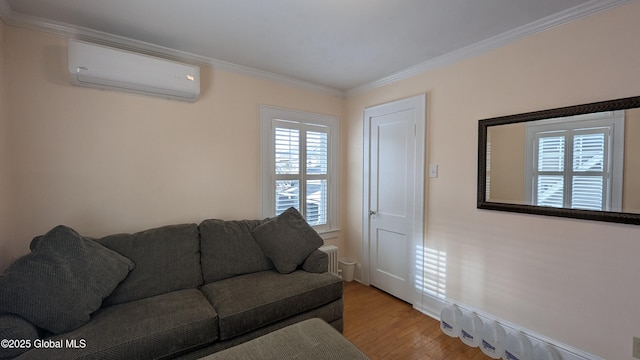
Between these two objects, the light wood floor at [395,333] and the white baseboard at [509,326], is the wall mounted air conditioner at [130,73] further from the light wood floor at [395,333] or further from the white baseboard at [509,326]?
the white baseboard at [509,326]

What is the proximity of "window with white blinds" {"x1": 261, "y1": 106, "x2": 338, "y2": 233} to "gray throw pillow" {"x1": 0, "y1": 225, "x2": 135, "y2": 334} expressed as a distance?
1521 millimetres

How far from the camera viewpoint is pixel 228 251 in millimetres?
2303

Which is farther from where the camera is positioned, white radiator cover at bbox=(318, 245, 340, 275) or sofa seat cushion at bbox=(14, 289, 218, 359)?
white radiator cover at bbox=(318, 245, 340, 275)

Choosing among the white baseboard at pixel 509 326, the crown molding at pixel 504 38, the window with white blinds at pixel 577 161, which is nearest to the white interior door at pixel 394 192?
the white baseboard at pixel 509 326

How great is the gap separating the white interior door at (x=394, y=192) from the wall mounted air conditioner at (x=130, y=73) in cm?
200

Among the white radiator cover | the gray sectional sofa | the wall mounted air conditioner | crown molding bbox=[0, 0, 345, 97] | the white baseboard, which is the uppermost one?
crown molding bbox=[0, 0, 345, 97]

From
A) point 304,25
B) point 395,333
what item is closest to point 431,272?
point 395,333

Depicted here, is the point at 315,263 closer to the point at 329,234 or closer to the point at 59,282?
the point at 329,234

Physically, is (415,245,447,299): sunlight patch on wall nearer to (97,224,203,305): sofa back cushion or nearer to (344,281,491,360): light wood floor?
(344,281,491,360): light wood floor

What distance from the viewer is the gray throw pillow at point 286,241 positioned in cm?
233

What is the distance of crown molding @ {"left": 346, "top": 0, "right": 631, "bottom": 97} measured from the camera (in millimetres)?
1694

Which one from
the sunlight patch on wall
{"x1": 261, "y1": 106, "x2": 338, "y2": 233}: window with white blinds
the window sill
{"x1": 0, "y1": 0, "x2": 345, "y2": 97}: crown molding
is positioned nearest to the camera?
{"x1": 0, "y1": 0, "x2": 345, "y2": 97}: crown molding

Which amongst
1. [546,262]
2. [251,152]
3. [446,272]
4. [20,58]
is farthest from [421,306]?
[20,58]

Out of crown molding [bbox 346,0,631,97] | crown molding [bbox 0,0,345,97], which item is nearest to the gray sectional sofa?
crown molding [bbox 0,0,345,97]
